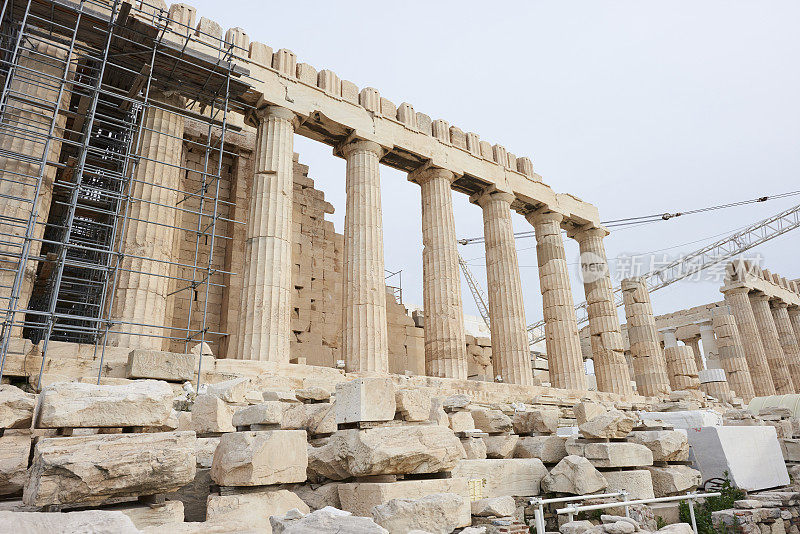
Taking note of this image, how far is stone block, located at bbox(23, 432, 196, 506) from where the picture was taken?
4.27 metres

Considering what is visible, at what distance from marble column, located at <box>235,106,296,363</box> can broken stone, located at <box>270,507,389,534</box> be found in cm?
889

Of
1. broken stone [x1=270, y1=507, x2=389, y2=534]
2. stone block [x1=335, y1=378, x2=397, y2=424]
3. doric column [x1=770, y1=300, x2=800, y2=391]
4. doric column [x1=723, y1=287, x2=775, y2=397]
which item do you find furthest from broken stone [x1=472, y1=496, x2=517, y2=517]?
doric column [x1=770, y1=300, x2=800, y2=391]

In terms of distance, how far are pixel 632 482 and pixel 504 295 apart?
37.5ft

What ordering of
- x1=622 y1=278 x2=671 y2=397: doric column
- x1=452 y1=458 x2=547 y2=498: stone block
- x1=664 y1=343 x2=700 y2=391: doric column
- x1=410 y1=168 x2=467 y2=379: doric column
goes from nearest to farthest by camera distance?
x1=452 y1=458 x2=547 y2=498: stone block
x1=410 y1=168 x2=467 y2=379: doric column
x1=622 y1=278 x2=671 y2=397: doric column
x1=664 y1=343 x2=700 y2=391: doric column

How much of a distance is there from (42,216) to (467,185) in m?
13.8

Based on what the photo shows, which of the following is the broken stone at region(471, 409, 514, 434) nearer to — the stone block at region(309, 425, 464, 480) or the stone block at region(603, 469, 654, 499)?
the stone block at region(603, 469, 654, 499)

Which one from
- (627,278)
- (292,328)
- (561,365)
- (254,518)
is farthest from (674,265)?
(254,518)

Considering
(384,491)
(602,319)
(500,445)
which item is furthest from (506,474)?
(602,319)

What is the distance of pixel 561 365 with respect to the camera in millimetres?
20219

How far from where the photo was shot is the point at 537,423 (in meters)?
9.49

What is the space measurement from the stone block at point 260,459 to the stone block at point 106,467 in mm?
710

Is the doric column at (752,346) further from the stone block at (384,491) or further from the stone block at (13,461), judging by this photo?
the stone block at (13,461)

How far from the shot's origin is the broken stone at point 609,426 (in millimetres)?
8469

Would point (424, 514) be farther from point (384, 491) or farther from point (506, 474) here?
point (506, 474)
